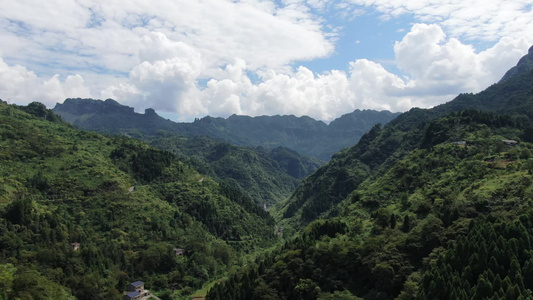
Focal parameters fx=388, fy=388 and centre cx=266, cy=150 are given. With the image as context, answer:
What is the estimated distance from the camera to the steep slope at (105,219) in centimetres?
7788

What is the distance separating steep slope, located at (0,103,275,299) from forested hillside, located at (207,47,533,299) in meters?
26.7

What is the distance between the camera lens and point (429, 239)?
201 ft

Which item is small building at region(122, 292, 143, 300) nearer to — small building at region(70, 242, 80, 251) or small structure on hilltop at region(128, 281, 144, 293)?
small structure on hilltop at region(128, 281, 144, 293)

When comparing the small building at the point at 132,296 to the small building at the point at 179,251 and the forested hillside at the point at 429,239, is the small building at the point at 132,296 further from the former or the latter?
Answer: the forested hillside at the point at 429,239

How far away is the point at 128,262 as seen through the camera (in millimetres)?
91750

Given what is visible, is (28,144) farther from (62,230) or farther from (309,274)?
(309,274)

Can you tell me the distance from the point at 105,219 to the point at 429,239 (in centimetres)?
8183

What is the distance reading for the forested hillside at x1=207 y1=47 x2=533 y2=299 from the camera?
48469 millimetres

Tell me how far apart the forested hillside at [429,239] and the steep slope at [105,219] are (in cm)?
2665

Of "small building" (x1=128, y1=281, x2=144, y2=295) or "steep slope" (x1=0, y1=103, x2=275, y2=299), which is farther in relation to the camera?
"small building" (x1=128, y1=281, x2=144, y2=295)

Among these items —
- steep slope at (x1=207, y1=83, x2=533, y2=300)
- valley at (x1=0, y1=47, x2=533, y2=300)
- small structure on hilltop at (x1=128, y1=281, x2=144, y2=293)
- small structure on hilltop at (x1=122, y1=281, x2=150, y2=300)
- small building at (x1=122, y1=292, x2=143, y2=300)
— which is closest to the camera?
steep slope at (x1=207, y1=83, x2=533, y2=300)

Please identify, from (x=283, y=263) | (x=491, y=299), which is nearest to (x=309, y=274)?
(x=283, y=263)

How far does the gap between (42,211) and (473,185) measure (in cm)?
9670

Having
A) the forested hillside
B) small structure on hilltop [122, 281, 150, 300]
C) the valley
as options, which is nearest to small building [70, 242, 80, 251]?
the valley
